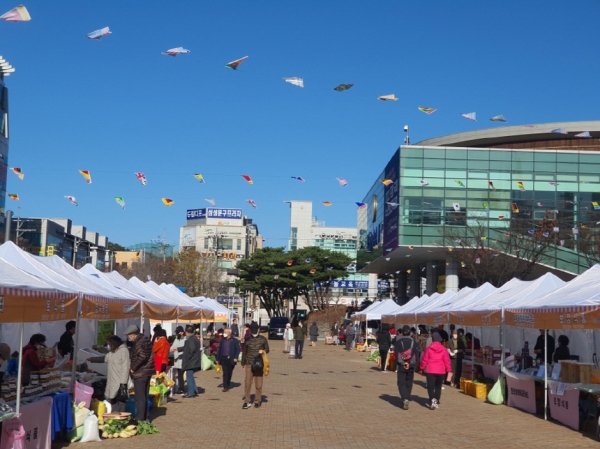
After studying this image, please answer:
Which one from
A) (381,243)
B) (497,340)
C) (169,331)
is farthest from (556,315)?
(381,243)

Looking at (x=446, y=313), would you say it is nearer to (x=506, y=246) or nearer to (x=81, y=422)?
(x=81, y=422)

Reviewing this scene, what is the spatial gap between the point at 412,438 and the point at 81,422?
5.04 metres

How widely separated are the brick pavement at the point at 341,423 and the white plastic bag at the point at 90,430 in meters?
0.19

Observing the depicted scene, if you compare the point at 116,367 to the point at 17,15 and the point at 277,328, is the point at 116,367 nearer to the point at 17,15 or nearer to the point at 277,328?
the point at 17,15

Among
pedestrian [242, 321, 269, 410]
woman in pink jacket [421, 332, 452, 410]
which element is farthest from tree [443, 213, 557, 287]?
pedestrian [242, 321, 269, 410]

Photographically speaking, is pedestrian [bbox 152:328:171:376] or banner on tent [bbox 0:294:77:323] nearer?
banner on tent [bbox 0:294:77:323]

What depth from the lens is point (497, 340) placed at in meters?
26.5

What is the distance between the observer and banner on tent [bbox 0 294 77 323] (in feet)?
26.7

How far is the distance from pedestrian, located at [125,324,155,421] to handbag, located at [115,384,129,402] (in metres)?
0.19

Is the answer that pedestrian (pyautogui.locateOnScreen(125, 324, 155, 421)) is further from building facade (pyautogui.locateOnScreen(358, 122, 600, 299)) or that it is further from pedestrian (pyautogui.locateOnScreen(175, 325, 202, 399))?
building facade (pyautogui.locateOnScreen(358, 122, 600, 299))

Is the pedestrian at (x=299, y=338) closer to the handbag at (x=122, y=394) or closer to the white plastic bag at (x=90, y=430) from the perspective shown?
the handbag at (x=122, y=394)

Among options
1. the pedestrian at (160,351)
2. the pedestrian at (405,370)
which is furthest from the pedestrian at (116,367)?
the pedestrian at (405,370)

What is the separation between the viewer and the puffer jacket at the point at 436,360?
15.2 m

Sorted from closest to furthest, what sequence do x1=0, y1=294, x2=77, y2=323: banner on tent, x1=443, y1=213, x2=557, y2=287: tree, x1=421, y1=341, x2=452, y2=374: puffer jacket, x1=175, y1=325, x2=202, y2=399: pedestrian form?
1. x1=0, y1=294, x2=77, y2=323: banner on tent
2. x1=421, y1=341, x2=452, y2=374: puffer jacket
3. x1=175, y1=325, x2=202, y2=399: pedestrian
4. x1=443, y1=213, x2=557, y2=287: tree
